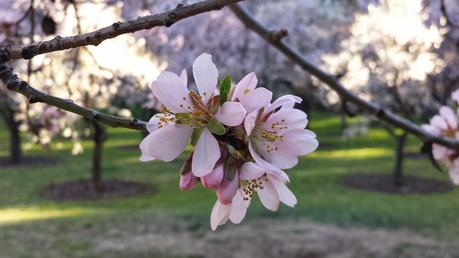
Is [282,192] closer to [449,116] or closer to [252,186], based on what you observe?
[252,186]

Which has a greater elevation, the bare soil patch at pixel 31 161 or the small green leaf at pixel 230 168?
the small green leaf at pixel 230 168

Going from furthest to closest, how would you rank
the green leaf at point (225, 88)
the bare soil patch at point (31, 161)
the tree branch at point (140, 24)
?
the bare soil patch at point (31, 161) < the green leaf at point (225, 88) < the tree branch at point (140, 24)

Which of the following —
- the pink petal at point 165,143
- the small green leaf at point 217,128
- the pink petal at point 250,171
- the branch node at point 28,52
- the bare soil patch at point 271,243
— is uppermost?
the branch node at point 28,52

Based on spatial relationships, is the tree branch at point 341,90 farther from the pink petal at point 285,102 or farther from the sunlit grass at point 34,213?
the sunlit grass at point 34,213

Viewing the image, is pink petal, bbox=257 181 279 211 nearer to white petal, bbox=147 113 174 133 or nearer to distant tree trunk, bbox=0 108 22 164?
white petal, bbox=147 113 174 133

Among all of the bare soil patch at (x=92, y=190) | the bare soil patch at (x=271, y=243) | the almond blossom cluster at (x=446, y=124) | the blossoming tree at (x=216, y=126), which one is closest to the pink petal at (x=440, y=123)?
the almond blossom cluster at (x=446, y=124)

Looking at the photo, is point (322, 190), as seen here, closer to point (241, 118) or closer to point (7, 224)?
point (7, 224)

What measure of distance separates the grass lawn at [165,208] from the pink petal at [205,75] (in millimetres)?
5303

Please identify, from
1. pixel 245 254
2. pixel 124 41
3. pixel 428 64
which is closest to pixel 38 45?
pixel 245 254

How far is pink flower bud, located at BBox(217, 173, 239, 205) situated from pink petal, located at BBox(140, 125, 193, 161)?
0.07m

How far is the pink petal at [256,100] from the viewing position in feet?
2.70

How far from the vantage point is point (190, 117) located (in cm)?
86

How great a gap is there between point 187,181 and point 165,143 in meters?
0.06

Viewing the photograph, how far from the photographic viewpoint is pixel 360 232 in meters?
6.61
